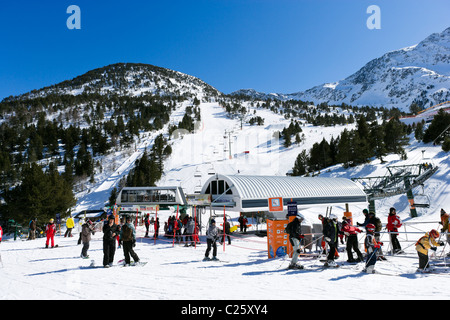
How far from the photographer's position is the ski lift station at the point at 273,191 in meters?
19.5

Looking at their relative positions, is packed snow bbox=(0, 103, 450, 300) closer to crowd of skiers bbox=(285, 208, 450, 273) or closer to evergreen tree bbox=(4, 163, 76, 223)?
crowd of skiers bbox=(285, 208, 450, 273)

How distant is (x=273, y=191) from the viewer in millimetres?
21188

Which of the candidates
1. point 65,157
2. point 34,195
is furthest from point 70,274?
point 65,157

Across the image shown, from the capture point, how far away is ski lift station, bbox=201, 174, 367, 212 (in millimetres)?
19547

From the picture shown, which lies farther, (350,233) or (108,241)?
(108,241)

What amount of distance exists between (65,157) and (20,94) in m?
143

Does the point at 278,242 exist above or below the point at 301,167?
below

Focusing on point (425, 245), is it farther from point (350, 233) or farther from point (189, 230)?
point (189, 230)

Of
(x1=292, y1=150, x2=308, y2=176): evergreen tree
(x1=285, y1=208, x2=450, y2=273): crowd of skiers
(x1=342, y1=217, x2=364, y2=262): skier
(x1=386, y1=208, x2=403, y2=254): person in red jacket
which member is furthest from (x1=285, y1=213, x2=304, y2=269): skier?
(x1=292, y1=150, x2=308, y2=176): evergreen tree

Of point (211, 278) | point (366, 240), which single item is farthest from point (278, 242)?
point (211, 278)

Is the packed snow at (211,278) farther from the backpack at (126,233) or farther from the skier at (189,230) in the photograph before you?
the backpack at (126,233)

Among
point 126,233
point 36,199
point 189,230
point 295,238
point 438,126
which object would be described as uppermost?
point 438,126

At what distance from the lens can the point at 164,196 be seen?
101 ft

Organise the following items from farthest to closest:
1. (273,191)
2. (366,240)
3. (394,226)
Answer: (273,191), (394,226), (366,240)
